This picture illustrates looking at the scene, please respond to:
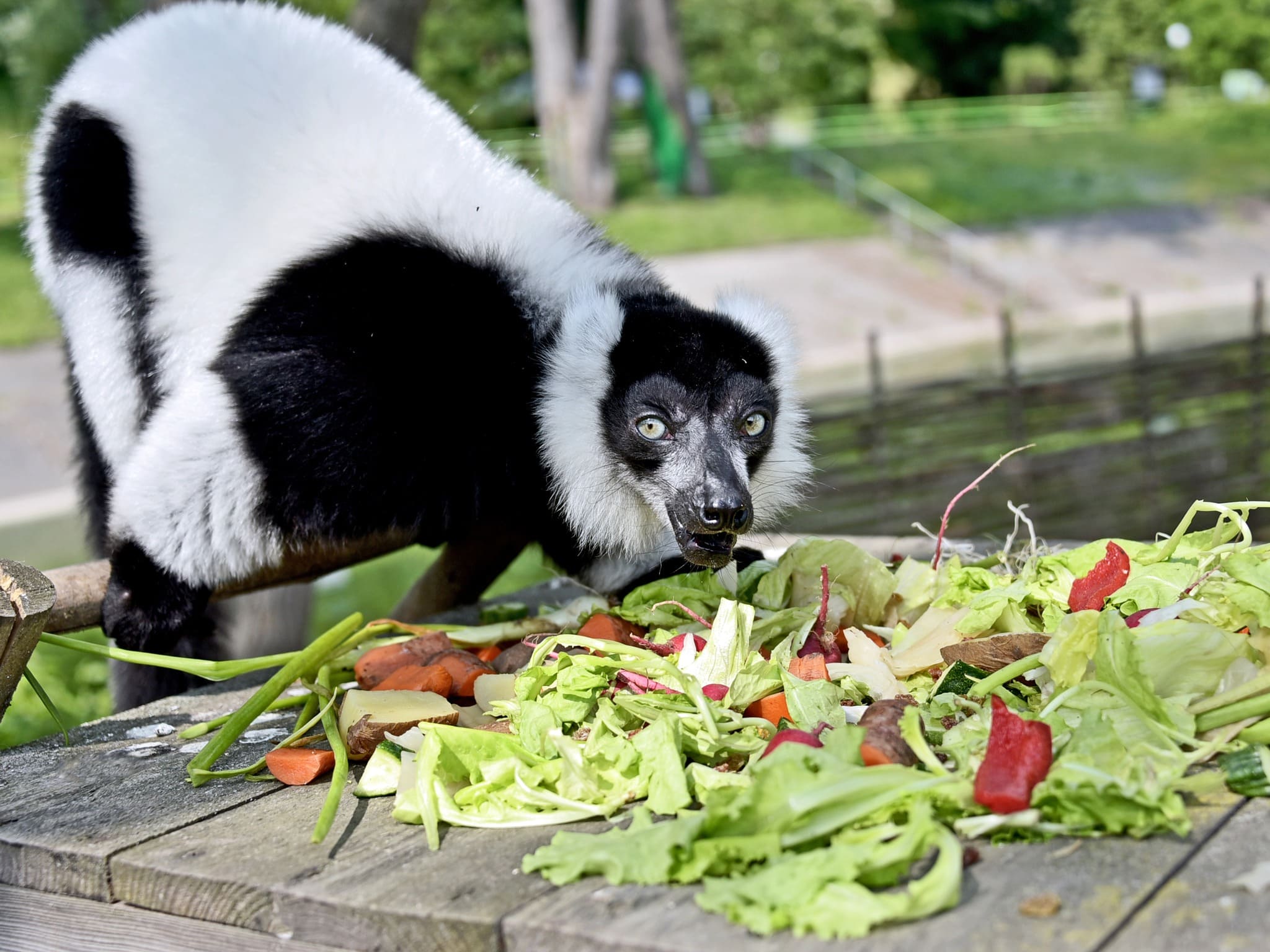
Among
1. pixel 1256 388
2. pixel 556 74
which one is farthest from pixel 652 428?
pixel 556 74

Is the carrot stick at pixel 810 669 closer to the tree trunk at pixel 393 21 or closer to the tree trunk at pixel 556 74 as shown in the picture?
the tree trunk at pixel 393 21

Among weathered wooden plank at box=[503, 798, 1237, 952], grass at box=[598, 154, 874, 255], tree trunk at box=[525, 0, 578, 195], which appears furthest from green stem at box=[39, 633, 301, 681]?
tree trunk at box=[525, 0, 578, 195]

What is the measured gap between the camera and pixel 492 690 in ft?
9.32

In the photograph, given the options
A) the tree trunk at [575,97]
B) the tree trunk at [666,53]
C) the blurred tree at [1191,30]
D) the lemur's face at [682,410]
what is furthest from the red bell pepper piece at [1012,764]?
the tree trunk at [666,53]

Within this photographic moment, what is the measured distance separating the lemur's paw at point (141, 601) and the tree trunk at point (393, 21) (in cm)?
296

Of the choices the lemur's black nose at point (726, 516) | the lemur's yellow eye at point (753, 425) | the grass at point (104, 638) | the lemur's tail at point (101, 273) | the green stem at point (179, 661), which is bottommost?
the grass at point (104, 638)

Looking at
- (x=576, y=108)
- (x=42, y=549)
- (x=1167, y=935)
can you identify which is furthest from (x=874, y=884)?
(x=576, y=108)

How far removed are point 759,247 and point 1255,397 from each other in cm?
1258

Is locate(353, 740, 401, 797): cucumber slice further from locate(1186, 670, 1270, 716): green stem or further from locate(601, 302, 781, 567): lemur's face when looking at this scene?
locate(1186, 670, 1270, 716): green stem

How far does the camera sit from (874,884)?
6.01ft

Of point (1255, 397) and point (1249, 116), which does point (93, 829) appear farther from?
point (1249, 116)

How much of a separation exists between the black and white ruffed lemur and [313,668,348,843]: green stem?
0.75 m

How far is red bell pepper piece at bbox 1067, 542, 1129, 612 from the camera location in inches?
106

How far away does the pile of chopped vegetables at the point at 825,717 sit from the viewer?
192 centimetres
